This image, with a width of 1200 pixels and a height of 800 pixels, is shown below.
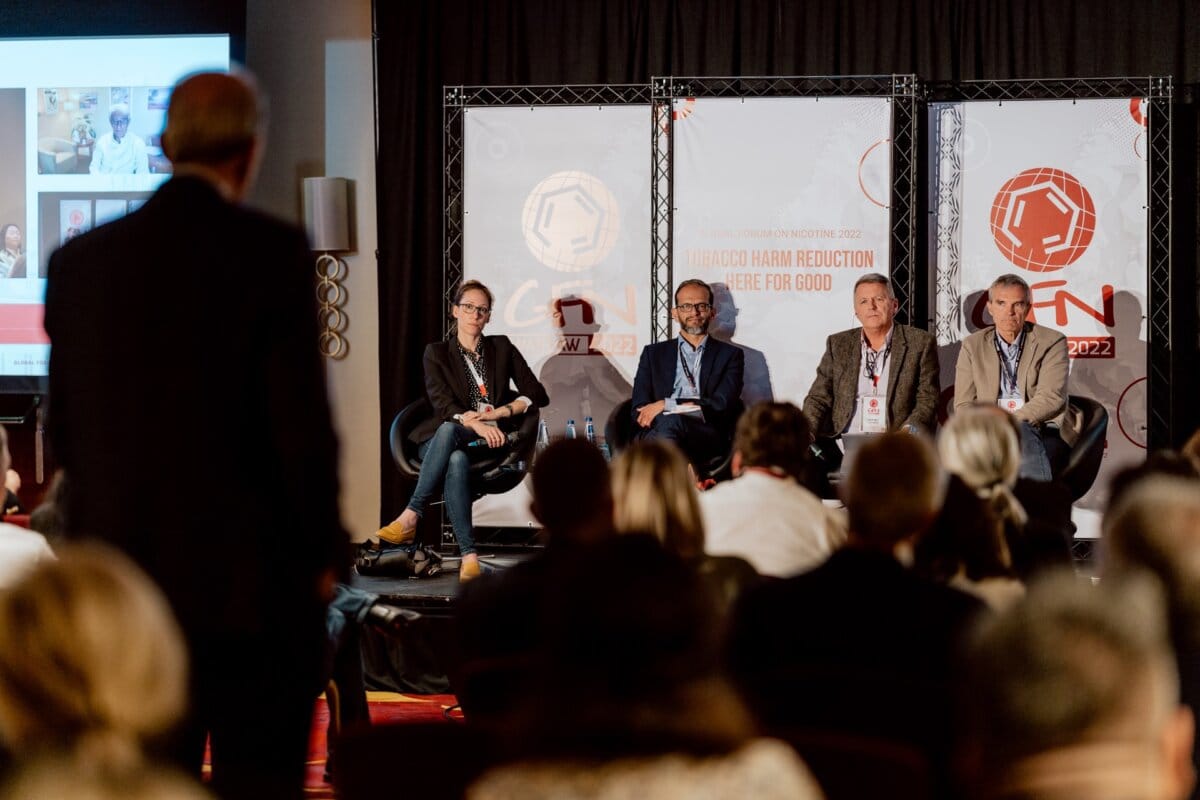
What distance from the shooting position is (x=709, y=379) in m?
6.42

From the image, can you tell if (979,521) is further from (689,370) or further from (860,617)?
(689,370)

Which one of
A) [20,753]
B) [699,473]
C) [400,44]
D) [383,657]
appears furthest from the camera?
[400,44]

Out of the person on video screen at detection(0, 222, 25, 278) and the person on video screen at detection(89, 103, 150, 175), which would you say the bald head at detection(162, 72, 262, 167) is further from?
the person on video screen at detection(0, 222, 25, 278)

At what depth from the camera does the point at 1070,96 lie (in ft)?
22.6

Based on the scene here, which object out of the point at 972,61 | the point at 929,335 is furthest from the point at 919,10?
the point at 929,335

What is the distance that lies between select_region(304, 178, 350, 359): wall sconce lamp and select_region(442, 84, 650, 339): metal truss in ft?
1.93

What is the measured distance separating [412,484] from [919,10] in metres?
3.79

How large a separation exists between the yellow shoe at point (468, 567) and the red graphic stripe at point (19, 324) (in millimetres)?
2884

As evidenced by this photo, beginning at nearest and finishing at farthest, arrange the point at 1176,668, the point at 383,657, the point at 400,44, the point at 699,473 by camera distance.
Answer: the point at 1176,668 → the point at 383,657 → the point at 699,473 → the point at 400,44

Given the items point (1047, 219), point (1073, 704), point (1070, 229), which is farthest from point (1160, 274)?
point (1073, 704)

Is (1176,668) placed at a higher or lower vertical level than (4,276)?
lower

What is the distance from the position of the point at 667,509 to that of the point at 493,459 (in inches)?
155

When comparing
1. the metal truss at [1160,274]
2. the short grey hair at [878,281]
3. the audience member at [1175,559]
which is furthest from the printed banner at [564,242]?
the audience member at [1175,559]

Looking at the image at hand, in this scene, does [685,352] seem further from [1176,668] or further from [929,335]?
[1176,668]
